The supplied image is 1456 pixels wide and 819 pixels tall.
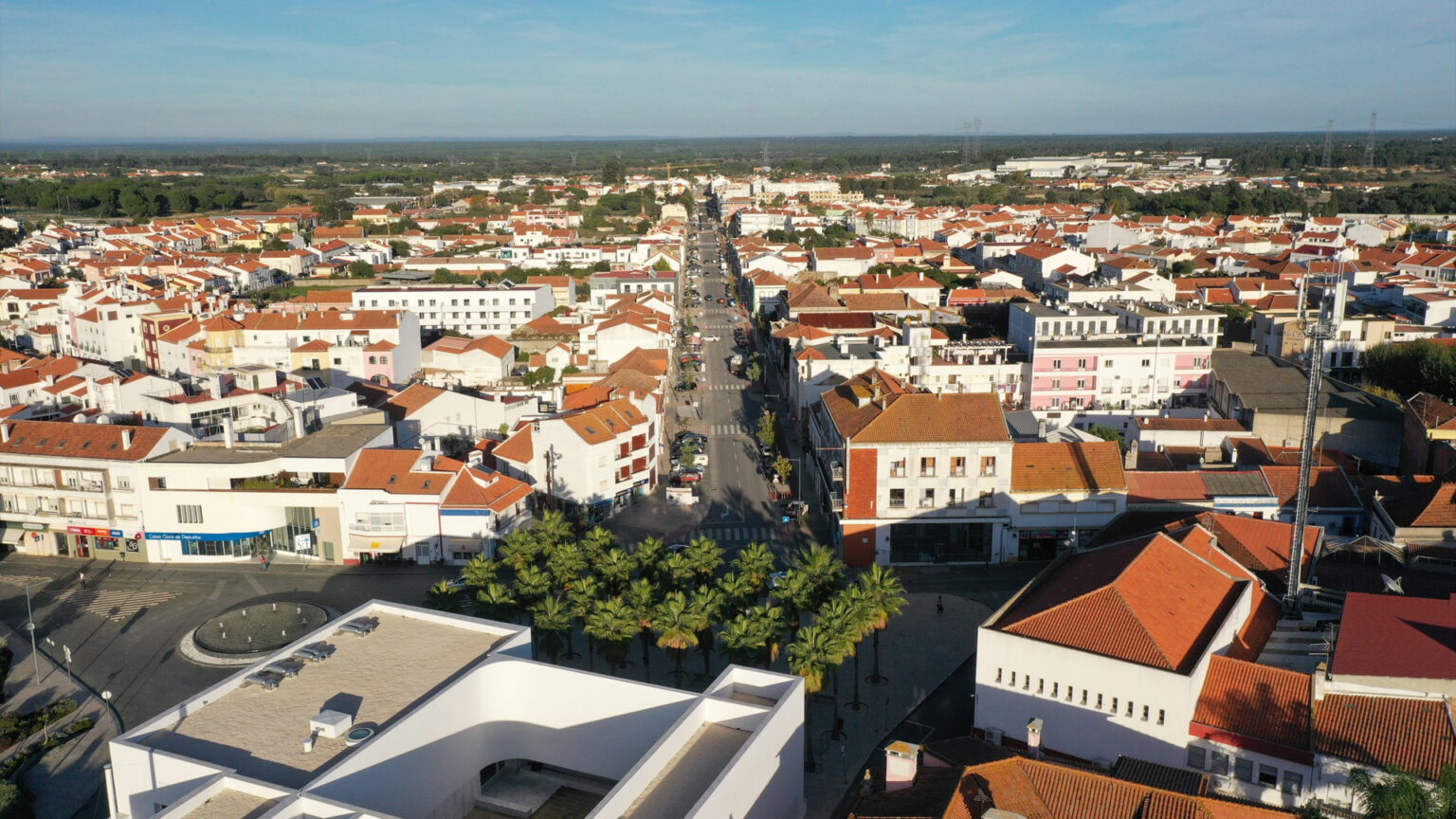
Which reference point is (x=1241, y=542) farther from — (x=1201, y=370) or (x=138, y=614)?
(x=138, y=614)

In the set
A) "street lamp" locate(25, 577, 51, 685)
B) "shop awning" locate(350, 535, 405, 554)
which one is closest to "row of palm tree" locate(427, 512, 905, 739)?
"shop awning" locate(350, 535, 405, 554)

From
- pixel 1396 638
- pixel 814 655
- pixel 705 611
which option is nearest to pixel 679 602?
pixel 705 611

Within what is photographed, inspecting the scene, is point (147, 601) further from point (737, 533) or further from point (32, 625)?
point (737, 533)

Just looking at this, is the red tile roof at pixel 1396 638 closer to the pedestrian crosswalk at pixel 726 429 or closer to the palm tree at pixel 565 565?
the palm tree at pixel 565 565

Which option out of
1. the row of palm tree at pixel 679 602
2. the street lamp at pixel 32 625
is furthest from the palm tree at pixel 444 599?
the street lamp at pixel 32 625

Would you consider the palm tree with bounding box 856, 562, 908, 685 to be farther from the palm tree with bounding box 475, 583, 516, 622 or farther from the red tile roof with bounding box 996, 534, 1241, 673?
the palm tree with bounding box 475, 583, 516, 622

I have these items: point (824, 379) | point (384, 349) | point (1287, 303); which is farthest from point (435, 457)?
point (1287, 303)
